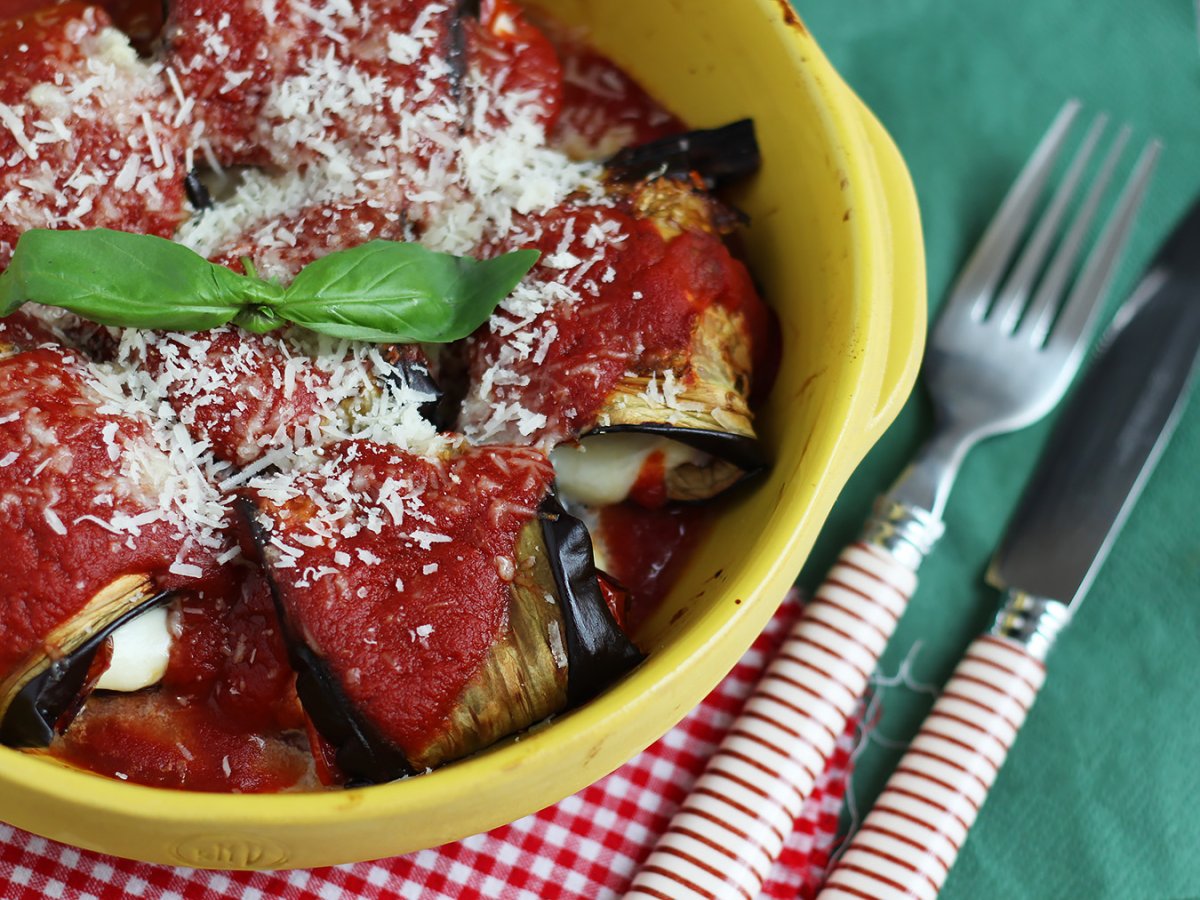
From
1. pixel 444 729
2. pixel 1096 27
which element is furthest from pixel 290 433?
pixel 1096 27

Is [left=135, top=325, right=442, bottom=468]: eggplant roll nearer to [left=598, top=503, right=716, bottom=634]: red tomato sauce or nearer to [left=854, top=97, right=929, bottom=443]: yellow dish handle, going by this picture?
[left=598, top=503, right=716, bottom=634]: red tomato sauce

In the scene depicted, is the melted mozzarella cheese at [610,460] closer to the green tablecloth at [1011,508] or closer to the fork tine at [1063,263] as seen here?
the green tablecloth at [1011,508]

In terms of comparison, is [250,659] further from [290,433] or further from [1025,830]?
[1025,830]

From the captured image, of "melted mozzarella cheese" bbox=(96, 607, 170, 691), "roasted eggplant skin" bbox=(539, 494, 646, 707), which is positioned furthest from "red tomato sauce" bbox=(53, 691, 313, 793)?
"roasted eggplant skin" bbox=(539, 494, 646, 707)

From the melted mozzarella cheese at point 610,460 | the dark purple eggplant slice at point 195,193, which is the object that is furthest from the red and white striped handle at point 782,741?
the dark purple eggplant slice at point 195,193

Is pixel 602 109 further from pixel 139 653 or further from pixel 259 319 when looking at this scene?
pixel 139 653
